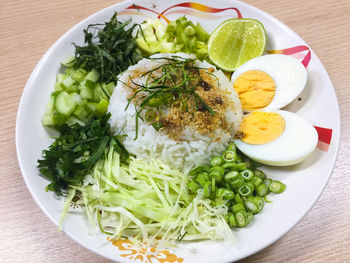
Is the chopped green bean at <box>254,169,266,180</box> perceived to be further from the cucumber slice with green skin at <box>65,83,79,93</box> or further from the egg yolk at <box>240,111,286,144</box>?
the cucumber slice with green skin at <box>65,83,79,93</box>

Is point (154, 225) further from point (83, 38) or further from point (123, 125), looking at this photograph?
point (83, 38)

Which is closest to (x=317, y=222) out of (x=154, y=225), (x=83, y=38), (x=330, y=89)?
(x=330, y=89)

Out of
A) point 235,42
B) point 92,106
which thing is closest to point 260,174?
point 235,42

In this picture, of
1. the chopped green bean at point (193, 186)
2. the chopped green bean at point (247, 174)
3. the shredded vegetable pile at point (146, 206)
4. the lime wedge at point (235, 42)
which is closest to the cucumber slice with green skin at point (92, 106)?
the shredded vegetable pile at point (146, 206)

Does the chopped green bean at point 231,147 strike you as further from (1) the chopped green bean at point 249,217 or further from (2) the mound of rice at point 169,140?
(1) the chopped green bean at point 249,217

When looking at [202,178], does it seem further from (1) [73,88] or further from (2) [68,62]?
(2) [68,62]

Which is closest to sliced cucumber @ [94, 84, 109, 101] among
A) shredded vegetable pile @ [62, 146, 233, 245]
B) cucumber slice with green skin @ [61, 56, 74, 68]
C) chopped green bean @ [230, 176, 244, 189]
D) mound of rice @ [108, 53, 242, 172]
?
mound of rice @ [108, 53, 242, 172]
